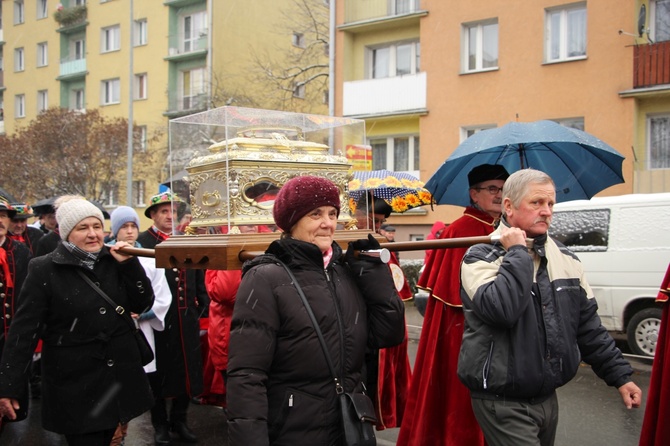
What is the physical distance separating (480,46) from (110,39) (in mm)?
22989

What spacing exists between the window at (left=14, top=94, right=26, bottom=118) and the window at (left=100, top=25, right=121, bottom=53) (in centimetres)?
718

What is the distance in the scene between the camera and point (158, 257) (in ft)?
12.8

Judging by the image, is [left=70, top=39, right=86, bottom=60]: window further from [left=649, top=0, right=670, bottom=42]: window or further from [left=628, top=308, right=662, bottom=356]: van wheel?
[left=628, top=308, right=662, bottom=356]: van wheel

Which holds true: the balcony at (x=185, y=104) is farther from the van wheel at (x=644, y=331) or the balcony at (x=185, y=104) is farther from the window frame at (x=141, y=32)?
the van wheel at (x=644, y=331)

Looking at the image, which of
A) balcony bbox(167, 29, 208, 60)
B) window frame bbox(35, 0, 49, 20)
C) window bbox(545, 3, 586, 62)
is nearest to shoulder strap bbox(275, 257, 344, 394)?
window bbox(545, 3, 586, 62)

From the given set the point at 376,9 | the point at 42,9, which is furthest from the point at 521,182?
the point at 42,9

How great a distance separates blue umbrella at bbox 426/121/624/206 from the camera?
5098 millimetres

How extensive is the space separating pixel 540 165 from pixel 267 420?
348 centimetres

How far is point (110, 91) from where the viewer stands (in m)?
35.5

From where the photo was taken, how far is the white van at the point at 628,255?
9.12 m

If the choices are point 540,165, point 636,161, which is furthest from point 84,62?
point 540,165

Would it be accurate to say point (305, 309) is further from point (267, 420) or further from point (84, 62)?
point (84, 62)

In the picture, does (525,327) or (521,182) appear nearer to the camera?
(525,327)

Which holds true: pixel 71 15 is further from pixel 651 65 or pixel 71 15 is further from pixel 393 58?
pixel 651 65
